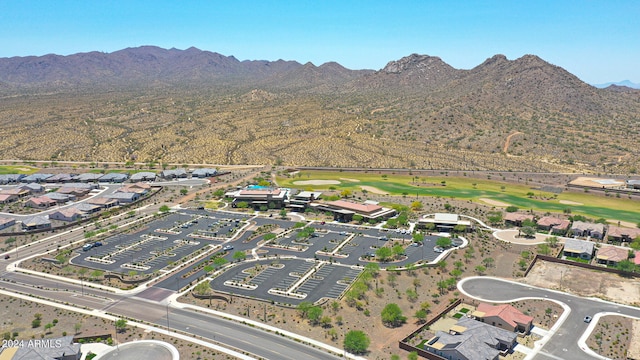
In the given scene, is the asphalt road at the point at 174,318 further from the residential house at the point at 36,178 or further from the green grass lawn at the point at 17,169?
the green grass lawn at the point at 17,169

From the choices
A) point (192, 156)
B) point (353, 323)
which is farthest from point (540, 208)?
point (192, 156)

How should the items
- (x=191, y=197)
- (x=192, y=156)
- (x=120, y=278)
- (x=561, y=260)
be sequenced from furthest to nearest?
(x=192, y=156)
(x=191, y=197)
(x=561, y=260)
(x=120, y=278)

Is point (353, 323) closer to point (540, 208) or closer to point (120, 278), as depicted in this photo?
point (120, 278)

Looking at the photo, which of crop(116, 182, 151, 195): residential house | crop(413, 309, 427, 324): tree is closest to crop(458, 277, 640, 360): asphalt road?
crop(413, 309, 427, 324): tree

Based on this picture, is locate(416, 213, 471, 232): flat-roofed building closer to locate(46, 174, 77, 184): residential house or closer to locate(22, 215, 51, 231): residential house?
locate(22, 215, 51, 231): residential house

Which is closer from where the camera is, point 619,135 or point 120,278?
point 120,278
